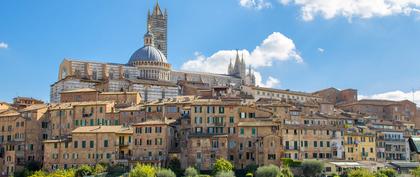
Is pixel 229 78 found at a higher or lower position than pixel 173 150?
higher

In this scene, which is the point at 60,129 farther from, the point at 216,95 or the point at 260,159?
the point at 260,159

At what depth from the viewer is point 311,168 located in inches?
2378

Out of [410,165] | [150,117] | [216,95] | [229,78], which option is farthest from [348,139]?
[229,78]

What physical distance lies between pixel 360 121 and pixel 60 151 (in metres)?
35.1

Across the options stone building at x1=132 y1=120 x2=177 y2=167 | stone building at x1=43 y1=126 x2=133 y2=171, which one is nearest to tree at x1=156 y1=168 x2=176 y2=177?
stone building at x1=132 y1=120 x2=177 y2=167

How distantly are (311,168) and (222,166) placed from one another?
851cm

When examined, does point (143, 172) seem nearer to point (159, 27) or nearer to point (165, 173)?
point (165, 173)

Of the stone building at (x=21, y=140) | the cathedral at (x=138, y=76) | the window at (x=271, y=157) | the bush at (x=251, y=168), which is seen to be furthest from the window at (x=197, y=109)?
the cathedral at (x=138, y=76)

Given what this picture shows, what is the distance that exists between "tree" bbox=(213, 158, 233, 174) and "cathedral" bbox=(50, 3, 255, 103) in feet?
110

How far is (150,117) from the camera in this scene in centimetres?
6875

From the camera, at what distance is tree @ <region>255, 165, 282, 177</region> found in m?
56.4

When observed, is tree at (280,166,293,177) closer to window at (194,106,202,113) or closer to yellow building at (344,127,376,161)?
yellow building at (344,127,376,161)

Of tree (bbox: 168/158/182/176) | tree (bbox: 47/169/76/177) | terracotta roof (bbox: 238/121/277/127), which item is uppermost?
terracotta roof (bbox: 238/121/277/127)

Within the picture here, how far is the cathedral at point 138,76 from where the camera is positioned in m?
92.4
